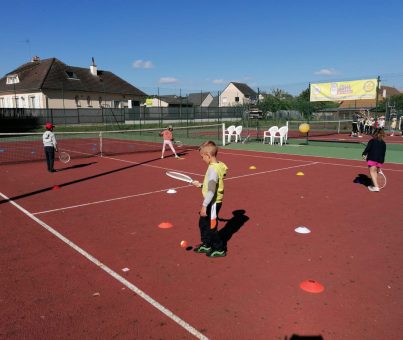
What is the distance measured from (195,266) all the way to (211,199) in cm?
97

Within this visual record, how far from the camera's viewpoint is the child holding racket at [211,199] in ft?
15.4

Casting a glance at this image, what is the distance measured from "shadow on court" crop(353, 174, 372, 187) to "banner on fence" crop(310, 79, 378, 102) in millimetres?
16752

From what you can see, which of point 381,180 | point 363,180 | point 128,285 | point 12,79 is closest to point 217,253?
point 128,285

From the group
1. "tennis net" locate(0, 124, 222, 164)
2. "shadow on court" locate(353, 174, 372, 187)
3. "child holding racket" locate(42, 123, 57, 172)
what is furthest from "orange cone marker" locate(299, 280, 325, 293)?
"tennis net" locate(0, 124, 222, 164)

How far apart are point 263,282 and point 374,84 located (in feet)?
82.6

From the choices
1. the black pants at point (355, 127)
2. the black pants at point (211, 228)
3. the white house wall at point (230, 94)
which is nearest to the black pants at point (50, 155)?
the black pants at point (211, 228)

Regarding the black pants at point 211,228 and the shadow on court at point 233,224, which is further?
the shadow on court at point 233,224

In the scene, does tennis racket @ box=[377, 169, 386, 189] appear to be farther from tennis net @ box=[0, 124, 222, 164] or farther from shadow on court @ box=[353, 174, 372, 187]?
tennis net @ box=[0, 124, 222, 164]

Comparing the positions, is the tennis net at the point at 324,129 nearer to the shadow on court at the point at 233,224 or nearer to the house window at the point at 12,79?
the shadow on court at the point at 233,224

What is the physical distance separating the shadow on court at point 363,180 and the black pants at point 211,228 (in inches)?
258

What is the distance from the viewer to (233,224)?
6699mm

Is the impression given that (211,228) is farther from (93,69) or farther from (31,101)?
(93,69)

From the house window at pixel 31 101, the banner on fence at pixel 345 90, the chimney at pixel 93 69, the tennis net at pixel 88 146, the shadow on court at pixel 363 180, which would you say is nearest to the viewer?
the shadow on court at pixel 363 180

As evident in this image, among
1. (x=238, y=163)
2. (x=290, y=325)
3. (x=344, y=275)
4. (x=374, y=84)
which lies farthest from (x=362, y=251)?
(x=374, y=84)
